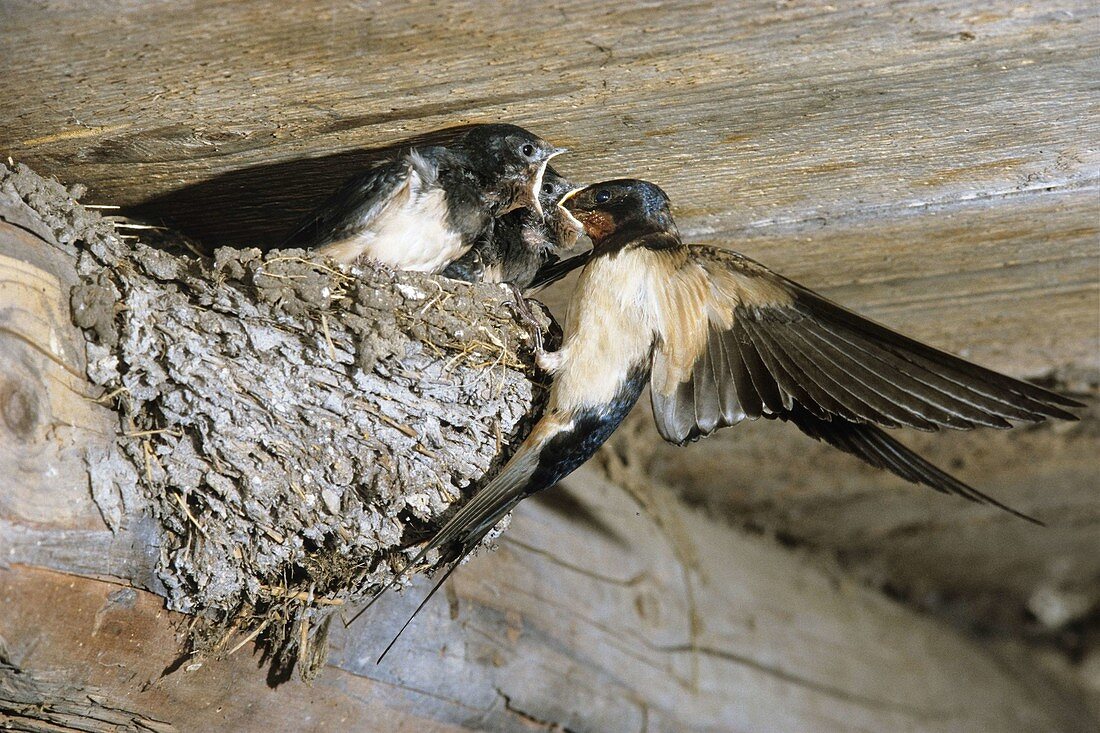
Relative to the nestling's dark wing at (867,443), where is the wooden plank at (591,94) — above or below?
above

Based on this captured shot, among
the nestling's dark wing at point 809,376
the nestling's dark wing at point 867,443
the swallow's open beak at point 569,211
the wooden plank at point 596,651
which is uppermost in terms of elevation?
the swallow's open beak at point 569,211

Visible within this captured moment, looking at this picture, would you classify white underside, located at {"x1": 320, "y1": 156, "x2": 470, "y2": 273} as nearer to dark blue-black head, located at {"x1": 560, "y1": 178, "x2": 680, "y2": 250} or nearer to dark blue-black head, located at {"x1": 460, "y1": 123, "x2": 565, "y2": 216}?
dark blue-black head, located at {"x1": 460, "y1": 123, "x2": 565, "y2": 216}

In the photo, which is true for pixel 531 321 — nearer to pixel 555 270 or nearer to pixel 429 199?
pixel 429 199

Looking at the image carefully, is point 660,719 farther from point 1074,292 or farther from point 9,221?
point 9,221

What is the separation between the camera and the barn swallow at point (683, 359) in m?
1.77

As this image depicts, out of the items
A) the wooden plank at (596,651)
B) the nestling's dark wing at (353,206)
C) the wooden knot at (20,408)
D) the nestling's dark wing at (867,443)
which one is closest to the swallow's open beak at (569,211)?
the nestling's dark wing at (353,206)

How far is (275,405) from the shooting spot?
1.74m

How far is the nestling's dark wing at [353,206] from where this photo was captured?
1849 mm

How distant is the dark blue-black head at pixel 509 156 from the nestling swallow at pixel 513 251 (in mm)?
161

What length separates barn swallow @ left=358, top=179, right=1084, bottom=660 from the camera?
1770 mm

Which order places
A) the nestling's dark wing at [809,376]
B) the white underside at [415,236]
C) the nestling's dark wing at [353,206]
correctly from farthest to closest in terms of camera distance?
the white underside at [415,236], the nestling's dark wing at [353,206], the nestling's dark wing at [809,376]

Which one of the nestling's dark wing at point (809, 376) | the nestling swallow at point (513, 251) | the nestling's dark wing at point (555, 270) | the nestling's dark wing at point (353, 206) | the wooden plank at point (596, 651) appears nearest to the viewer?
the nestling's dark wing at point (809, 376)

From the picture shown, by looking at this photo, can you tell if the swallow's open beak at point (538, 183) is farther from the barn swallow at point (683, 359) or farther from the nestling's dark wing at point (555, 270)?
the nestling's dark wing at point (555, 270)

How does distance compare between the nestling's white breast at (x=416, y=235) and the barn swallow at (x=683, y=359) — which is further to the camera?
the nestling's white breast at (x=416, y=235)
